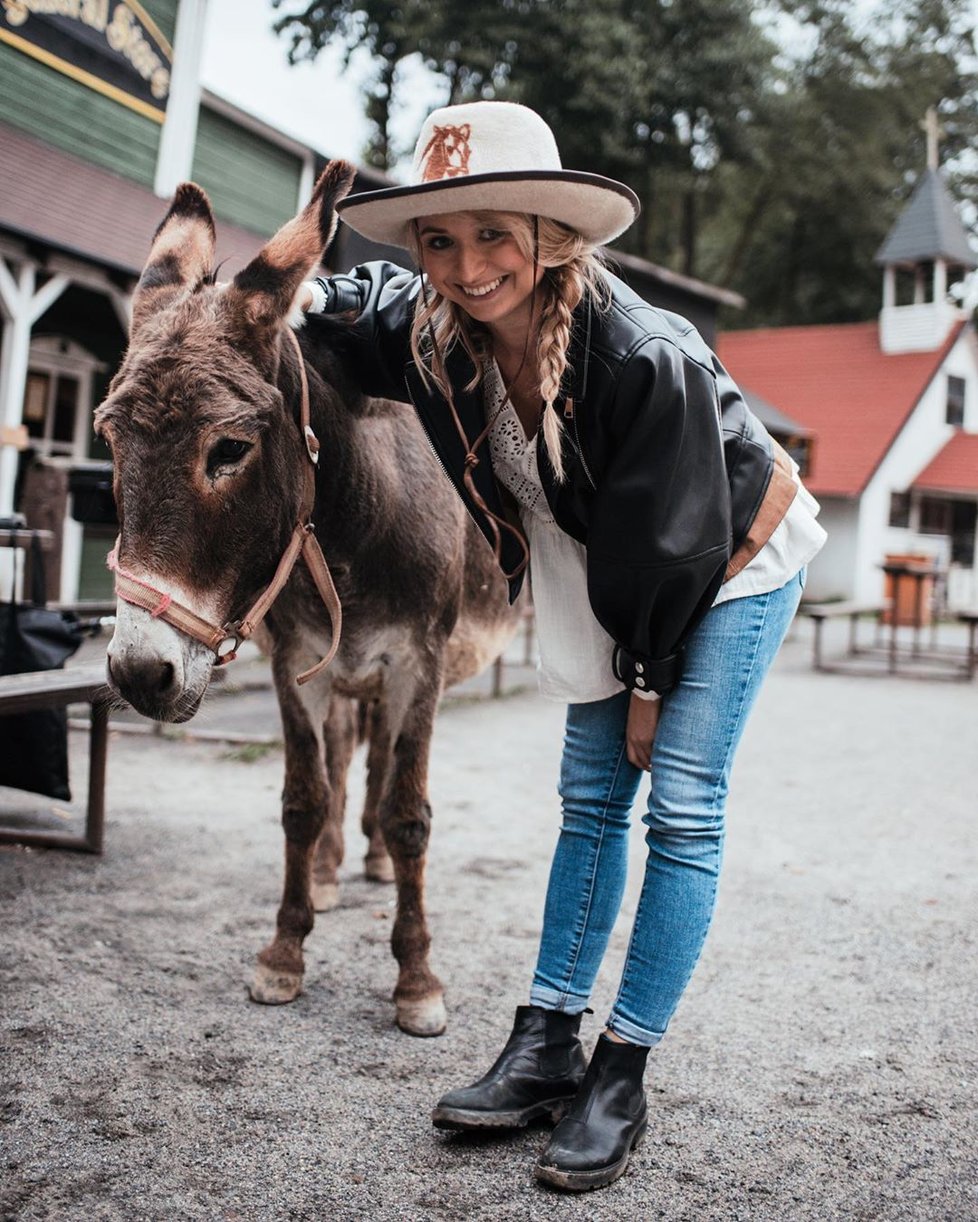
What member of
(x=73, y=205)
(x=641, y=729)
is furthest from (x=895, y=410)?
(x=641, y=729)

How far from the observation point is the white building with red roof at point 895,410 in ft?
83.8

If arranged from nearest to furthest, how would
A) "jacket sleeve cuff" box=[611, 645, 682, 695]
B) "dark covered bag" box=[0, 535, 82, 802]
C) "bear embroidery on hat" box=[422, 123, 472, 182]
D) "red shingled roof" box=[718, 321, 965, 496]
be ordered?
"bear embroidery on hat" box=[422, 123, 472, 182], "jacket sleeve cuff" box=[611, 645, 682, 695], "dark covered bag" box=[0, 535, 82, 802], "red shingled roof" box=[718, 321, 965, 496]

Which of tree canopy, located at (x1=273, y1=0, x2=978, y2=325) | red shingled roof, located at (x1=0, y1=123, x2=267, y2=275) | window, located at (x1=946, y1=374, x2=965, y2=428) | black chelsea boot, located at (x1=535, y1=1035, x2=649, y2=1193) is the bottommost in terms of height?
black chelsea boot, located at (x1=535, y1=1035, x2=649, y2=1193)

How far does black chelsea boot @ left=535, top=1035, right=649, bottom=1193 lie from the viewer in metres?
2.20

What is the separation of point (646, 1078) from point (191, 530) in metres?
1.73

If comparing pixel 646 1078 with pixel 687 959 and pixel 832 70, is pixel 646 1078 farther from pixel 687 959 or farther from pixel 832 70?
pixel 832 70

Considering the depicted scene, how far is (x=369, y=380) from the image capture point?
9.46 ft

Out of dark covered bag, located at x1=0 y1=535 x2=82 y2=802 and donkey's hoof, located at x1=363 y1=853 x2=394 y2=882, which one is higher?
dark covered bag, located at x1=0 y1=535 x2=82 y2=802

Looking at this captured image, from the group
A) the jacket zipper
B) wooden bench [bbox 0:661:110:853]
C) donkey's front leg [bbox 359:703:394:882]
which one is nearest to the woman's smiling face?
the jacket zipper

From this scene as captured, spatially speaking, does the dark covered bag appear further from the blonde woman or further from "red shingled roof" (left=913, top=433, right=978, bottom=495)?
"red shingled roof" (left=913, top=433, right=978, bottom=495)

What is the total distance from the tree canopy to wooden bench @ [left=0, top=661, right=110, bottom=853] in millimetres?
20197

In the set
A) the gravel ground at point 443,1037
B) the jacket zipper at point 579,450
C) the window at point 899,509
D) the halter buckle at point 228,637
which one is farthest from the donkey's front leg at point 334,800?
the window at point 899,509

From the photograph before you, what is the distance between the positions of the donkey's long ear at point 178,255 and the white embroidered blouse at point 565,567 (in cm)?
81

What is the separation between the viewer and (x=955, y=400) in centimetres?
2844
